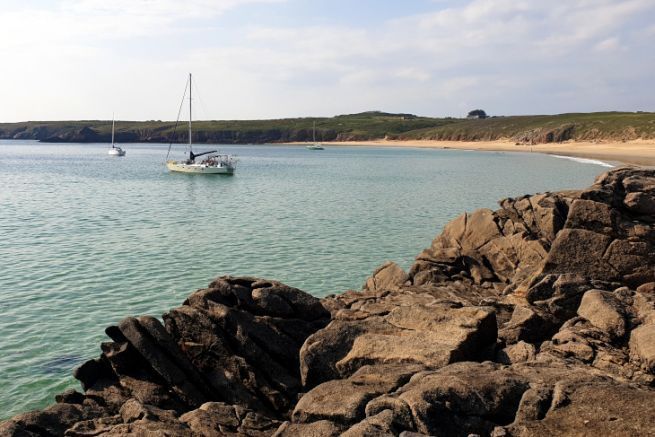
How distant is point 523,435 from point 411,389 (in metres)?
2.33

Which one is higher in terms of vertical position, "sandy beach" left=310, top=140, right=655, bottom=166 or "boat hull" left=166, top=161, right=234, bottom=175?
"sandy beach" left=310, top=140, right=655, bottom=166

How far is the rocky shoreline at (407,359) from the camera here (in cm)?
1058

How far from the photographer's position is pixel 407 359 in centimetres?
1387

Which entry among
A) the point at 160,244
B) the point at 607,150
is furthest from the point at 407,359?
the point at 607,150

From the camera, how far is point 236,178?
105625 millimetres

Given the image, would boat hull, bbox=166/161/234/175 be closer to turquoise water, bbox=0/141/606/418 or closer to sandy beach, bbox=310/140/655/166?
turquoise water, bbox=0/141/606/418

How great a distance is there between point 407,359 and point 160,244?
2925cm

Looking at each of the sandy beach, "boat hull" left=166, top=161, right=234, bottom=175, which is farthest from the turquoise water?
the sandy beach

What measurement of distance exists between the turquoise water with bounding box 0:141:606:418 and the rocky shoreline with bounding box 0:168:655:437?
4453 millimetres

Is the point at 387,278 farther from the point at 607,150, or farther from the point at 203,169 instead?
the point at 607,150

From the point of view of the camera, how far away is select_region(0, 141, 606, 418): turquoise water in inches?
861

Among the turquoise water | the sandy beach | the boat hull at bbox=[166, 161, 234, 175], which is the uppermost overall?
the sandy beach

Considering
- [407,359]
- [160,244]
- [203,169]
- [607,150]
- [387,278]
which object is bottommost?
[160,244]

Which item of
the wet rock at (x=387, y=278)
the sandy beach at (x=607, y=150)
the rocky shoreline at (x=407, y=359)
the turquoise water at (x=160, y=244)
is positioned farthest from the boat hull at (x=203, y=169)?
the rocky shoreline at (x=407, y=359)
